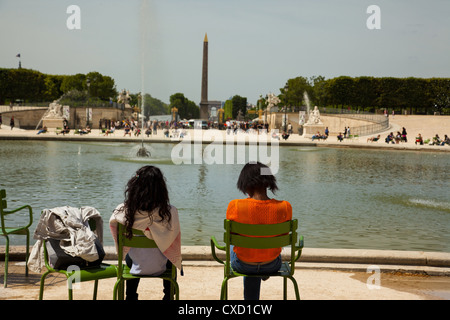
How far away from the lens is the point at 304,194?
13672 millimetres

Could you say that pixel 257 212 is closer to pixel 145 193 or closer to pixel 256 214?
pixel 256 214

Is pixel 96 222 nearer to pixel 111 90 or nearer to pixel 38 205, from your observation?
pixel 38 205

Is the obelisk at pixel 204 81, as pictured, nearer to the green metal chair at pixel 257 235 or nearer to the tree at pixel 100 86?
the tree at pixel 100 86

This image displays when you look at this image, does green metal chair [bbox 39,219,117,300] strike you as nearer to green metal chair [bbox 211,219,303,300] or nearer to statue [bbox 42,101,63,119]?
green metal chair [bbox 211,219,303,300]

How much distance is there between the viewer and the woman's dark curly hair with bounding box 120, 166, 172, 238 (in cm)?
376

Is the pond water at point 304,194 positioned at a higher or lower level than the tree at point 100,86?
lower

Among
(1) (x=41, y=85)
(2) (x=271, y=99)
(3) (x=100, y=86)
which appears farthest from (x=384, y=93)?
(1) (x=41, y=85)

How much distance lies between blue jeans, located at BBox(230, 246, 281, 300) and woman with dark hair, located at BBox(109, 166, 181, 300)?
459 millimetres

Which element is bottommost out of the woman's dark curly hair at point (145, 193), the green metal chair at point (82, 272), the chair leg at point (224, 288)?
the chair leg at point (224, 288)

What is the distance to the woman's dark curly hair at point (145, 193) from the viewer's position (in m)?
3.76

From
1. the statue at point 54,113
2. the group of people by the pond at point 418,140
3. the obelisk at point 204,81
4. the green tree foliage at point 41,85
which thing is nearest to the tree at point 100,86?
the green tree foliage at point 41,85

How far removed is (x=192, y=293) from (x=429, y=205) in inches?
366

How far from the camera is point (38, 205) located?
1111 cm

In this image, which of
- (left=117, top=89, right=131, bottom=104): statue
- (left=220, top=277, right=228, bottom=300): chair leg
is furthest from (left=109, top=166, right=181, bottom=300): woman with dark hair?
(left=117, top=89, right=131, bottom=104): statue
